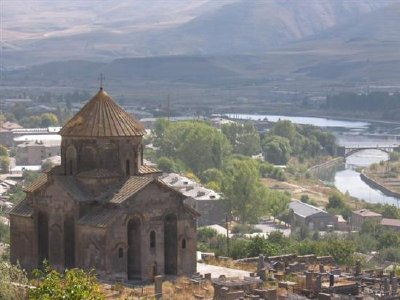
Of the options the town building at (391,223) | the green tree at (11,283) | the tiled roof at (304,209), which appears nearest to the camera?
the green tree at (11,283)

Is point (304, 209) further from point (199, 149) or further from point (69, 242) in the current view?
point (69, 242)

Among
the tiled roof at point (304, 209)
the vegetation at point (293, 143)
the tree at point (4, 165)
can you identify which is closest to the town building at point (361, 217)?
the tiled roof at point (304, 209)

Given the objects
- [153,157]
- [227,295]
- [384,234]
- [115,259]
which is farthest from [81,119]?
[153,157]

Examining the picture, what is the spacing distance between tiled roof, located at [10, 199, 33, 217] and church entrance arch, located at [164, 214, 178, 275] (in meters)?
3.18

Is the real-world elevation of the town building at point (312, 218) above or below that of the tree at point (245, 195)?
below

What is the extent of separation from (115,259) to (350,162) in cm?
8402

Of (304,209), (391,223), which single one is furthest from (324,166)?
(391,223)

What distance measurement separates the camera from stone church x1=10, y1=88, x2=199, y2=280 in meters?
29.0

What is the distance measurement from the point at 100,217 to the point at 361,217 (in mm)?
39278

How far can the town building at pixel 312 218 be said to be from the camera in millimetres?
66150

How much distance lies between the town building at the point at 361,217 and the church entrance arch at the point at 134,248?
36.5 metres

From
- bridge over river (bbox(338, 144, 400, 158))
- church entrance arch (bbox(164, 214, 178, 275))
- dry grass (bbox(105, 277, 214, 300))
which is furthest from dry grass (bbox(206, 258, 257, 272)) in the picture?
bridge over river (bbox(338, 144, 400, 158))

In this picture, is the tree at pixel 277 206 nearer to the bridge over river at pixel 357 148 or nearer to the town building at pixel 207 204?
the town building at pixel 207 204

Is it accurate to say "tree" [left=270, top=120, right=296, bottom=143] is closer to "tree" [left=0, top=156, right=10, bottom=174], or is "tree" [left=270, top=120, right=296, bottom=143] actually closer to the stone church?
"tree" [left=0, top=156, right=10, bottom=174]
